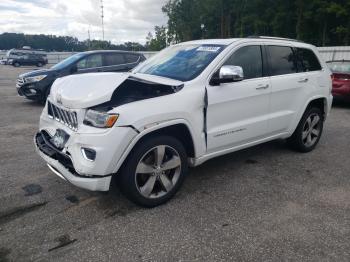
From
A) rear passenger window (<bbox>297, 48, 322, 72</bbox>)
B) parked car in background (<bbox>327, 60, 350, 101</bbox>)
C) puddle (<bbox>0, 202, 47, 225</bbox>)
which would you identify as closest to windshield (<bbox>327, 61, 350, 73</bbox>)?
parked car in background (<bbox>327, 60, 350, 101</bbox>)

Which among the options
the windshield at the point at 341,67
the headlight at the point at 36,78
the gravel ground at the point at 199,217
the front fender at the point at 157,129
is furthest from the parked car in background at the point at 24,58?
the front fender at the point at 157,129

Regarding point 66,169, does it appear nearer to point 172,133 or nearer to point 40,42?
point 172,133

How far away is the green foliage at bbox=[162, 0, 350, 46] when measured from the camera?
36.2 meters

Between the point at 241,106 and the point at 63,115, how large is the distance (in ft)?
6.87

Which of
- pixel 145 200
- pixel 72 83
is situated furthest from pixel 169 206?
pixel 72 83

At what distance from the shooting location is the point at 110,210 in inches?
136

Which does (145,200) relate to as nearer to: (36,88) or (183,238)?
(183,238)

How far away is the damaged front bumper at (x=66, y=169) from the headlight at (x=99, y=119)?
433 mm

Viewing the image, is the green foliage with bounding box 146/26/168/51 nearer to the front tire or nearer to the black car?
the black car

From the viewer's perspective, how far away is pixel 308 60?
5250 millimetres

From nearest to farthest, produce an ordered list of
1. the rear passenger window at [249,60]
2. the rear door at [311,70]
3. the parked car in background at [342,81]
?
the rear passenger window at [249,60] → the rear door at [311,70] → the parked car in background at [342,81]

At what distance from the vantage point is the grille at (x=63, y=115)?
327 cm

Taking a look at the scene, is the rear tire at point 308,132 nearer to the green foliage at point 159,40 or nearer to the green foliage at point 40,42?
the green foliage at point 159,40

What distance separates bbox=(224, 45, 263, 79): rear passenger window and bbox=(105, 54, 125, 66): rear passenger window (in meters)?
6.91
